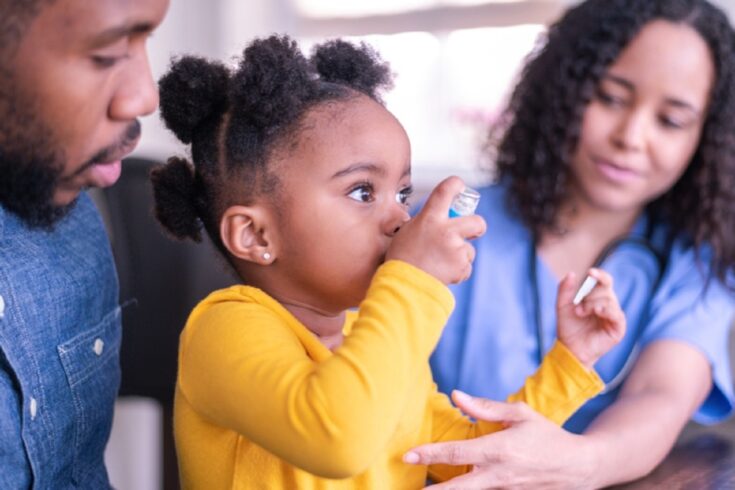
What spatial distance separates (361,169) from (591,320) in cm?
32

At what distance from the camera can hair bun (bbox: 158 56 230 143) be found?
35.3 inches

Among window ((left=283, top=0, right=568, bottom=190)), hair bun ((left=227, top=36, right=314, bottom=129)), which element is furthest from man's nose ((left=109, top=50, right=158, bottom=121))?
window ((left=283, top=0, right=568, bottom=190))

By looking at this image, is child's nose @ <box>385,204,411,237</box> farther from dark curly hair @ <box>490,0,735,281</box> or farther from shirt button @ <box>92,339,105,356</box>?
dark curly hair @ <box>490,0,735,281</box>

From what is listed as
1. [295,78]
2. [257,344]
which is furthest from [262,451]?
[295,78]

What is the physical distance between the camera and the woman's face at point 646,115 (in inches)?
46.0

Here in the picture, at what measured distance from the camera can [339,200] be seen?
85cm

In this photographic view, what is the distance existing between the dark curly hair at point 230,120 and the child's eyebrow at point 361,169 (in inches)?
2.5

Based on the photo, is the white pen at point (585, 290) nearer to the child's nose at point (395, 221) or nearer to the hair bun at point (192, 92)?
the child's nose at point (395, 221)

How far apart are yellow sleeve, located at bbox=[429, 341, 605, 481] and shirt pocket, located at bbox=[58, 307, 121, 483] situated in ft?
1.22

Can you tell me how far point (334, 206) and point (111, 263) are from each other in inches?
12.7

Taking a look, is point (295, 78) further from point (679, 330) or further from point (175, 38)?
point (175, 38)

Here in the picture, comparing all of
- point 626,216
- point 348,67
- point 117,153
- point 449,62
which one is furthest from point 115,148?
point 449,62

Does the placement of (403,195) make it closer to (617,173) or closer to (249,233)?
(249,233)

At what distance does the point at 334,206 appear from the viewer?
2.79 ft
